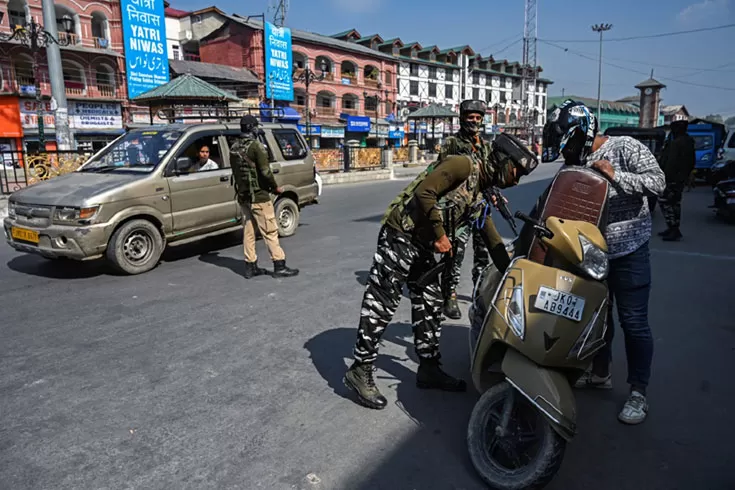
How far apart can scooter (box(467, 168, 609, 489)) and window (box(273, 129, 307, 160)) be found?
21.0ft

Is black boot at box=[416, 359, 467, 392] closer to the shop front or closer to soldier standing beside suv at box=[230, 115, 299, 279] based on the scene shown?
soldier standing beside suv at box=[230, 115, 299, 279]

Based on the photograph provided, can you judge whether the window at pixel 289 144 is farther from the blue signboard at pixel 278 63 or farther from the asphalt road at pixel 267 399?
the blue signboard at pixel 278 63

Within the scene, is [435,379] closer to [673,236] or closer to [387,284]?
[387,284]

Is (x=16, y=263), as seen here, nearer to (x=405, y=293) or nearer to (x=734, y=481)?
(x=405, y=293)

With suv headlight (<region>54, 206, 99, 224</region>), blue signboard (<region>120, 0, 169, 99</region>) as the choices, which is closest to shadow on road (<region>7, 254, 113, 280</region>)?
suv headlight (<region>54, 206, 99, 224</region>)

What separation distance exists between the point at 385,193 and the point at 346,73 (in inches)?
1325

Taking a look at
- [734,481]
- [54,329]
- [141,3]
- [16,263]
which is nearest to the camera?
[734,481]

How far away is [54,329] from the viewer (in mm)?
4328

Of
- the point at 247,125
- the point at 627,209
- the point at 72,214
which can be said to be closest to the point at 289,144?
the point at 247,125

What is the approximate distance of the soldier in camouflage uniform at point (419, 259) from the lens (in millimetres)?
2754

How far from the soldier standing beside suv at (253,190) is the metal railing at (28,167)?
6.64 meters

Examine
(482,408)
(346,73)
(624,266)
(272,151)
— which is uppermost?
(346,73)

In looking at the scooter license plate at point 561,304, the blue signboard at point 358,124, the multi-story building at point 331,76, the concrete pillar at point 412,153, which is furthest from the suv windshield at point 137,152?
the blue signboard at point 358,124

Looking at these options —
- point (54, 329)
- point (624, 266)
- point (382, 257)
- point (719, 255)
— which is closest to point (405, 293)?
point (382, 257)
